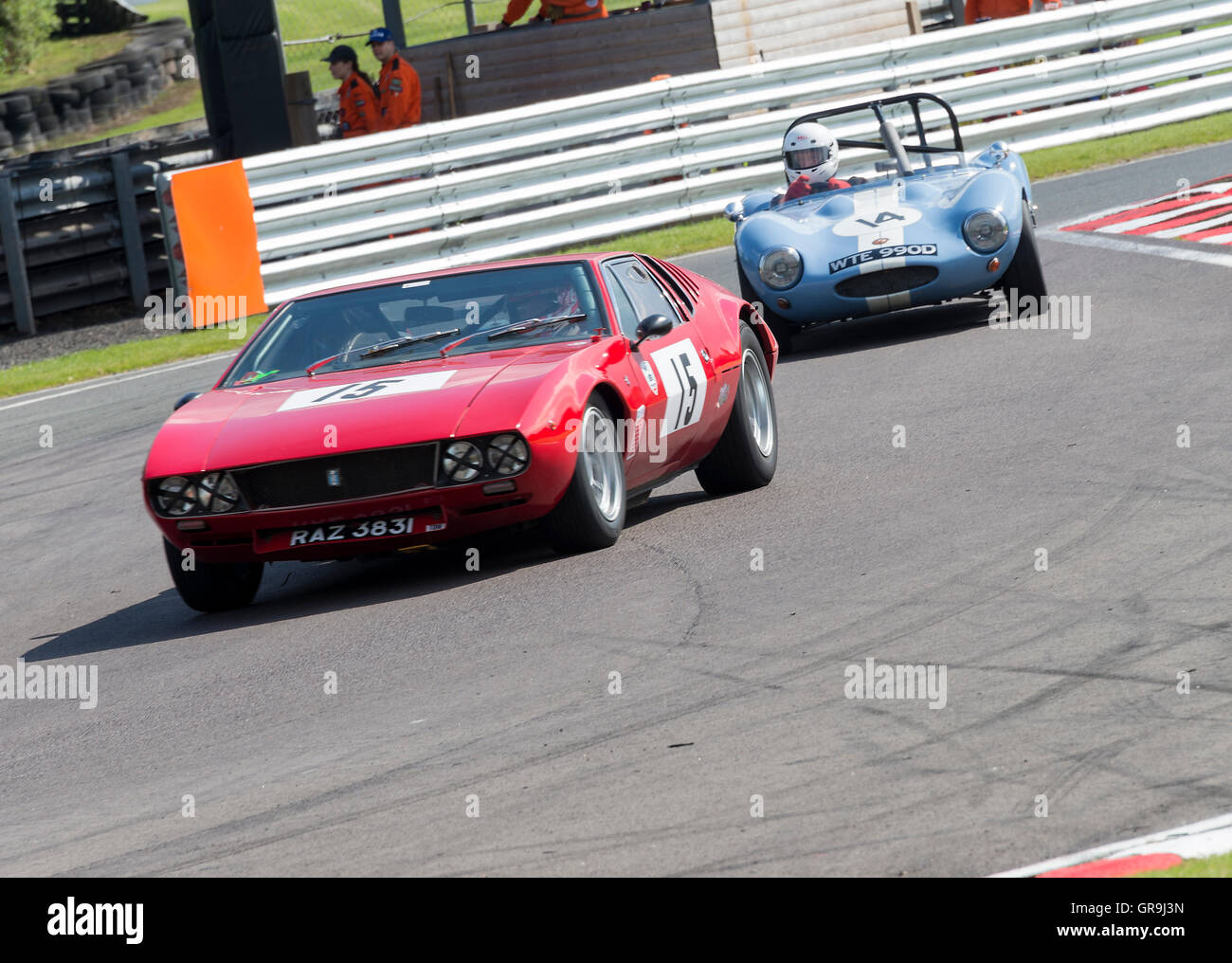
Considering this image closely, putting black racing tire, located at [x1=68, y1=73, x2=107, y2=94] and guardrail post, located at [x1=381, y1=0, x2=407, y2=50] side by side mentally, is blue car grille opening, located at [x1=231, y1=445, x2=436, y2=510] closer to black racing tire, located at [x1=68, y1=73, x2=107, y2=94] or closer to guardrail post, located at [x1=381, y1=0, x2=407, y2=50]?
guardrail post, located at [x1=381, y1=0, x2=407, y2=50]

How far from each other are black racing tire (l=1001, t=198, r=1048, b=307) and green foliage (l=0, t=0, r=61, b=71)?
122 feet

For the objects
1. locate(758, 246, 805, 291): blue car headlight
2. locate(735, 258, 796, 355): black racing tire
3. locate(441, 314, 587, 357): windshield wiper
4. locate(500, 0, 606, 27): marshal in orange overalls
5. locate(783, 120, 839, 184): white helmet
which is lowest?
locate(735, 258, 796, 355): black racing tire

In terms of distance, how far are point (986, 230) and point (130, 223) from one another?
8.81 m

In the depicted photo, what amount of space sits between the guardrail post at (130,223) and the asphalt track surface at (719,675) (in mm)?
7920

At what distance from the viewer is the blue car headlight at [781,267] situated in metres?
11.3

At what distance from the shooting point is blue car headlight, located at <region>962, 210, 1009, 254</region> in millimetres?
10977

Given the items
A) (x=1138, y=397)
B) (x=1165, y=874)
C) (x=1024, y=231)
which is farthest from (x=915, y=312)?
(x=1165, y=874)

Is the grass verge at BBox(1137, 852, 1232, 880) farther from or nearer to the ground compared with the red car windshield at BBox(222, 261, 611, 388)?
nearer to the ground

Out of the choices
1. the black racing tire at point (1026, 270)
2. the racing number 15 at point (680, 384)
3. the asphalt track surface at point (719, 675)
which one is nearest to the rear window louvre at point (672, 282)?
the racing number 15 at point (680, 384)

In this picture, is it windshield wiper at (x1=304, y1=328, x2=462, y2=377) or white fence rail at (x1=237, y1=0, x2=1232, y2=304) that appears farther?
white fence rail at (x1=237, y1=0, x2=1232, y2=304)

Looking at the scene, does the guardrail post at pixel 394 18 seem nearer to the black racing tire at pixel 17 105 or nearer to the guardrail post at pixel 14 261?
the guardrail post at pixel 14 261

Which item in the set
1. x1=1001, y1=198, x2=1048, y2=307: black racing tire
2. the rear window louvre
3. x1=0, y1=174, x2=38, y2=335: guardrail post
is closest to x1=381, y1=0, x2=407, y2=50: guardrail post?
x1=0, y1=174, x2=38, y2=335: guardrail post

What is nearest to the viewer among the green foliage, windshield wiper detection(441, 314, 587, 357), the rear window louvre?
windshield wiper detection(441, 314, 587, 357)
